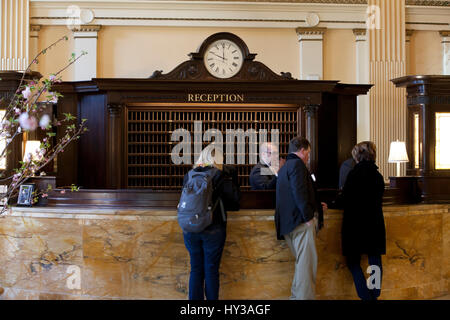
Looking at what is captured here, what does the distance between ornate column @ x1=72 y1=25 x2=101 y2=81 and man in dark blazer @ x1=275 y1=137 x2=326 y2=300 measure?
7.65 metres

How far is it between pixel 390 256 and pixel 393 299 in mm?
425

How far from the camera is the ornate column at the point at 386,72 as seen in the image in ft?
36.6

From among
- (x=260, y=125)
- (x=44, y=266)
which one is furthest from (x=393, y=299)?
(x=260, y=125)

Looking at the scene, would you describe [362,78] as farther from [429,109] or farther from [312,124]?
[429,109]

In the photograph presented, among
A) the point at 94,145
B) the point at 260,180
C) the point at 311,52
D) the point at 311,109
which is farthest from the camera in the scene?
the point at 311,52

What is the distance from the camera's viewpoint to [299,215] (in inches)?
168

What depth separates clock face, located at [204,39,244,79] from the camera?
7.75m

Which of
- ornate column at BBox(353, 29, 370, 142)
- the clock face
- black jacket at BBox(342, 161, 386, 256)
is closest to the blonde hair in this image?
black jacket at BBox(342, 161, 386, 256)

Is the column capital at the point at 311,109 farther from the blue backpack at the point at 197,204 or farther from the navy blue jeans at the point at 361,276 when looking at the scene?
the blue backpack at the point at 197,204

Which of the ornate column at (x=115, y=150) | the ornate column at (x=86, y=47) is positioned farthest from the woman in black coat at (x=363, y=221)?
the ornate column at (x=86, y=47)

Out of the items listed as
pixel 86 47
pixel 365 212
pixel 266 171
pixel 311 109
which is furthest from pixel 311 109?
pixel 86 47

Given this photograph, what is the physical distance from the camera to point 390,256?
16.6 ft

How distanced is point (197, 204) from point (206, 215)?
0.38ft

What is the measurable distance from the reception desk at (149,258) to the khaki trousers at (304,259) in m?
0.37
